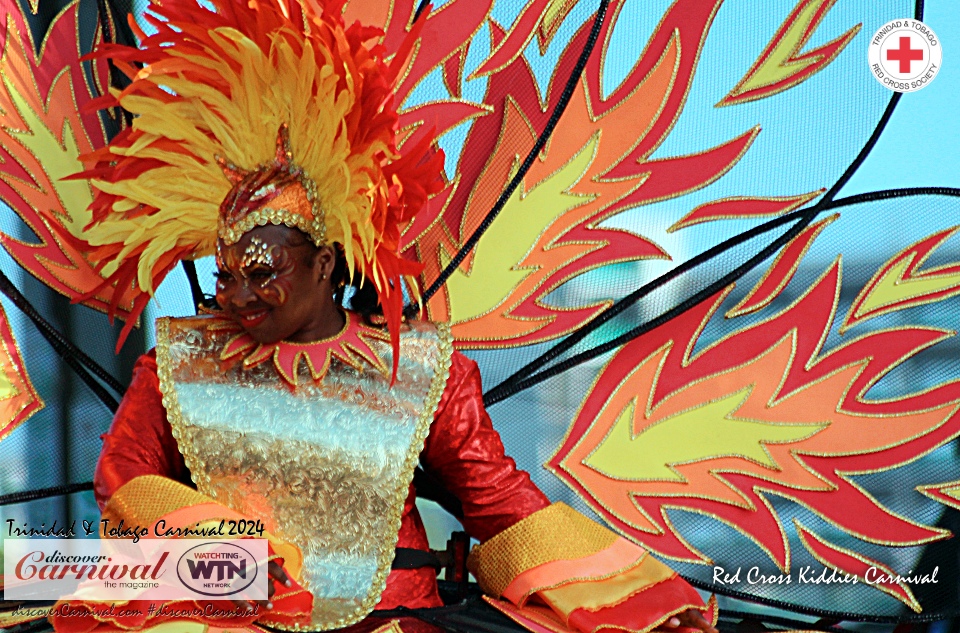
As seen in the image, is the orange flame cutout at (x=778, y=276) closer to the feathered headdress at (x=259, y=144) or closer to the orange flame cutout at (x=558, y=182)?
the orange flame cutout at (x=558, y=182)

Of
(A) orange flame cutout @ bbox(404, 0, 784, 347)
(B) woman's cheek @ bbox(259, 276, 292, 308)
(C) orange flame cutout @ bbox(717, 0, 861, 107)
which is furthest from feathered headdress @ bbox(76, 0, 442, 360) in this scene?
(C) orange flame cutout @ bbox(717, 0, 861, 107)

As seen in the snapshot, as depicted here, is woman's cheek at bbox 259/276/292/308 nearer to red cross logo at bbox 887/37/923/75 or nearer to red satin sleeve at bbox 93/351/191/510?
red satin sleeve at bbox 93/351/191/510

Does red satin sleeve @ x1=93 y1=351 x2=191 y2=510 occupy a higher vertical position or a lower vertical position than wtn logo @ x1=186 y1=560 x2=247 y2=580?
higher

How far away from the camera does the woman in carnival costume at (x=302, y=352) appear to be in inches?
88.8

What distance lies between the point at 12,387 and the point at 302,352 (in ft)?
2.25

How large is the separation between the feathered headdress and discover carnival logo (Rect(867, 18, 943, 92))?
1.02 metres

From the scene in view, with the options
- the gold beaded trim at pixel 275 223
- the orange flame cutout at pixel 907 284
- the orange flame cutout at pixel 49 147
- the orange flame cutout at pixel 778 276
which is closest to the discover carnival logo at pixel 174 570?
the gold beaded trim at pixel 275 223

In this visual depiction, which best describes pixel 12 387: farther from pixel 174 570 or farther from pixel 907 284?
Answer: pixel 907 284

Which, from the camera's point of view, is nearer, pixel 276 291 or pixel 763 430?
pixel 276 291

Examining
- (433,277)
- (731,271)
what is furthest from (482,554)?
(731,271)

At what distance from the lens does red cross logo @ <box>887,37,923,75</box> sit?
264cm

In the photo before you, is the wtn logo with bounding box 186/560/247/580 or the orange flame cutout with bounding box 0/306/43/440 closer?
the wtn logo with bounding box 186/560/247/580

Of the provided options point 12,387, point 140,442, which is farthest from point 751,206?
point 12,387

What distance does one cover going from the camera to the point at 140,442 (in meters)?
2.32
